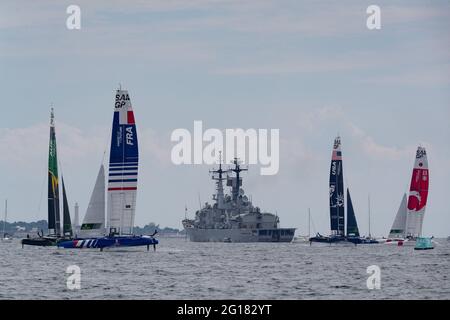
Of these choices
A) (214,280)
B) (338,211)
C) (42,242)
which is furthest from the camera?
(338,211)

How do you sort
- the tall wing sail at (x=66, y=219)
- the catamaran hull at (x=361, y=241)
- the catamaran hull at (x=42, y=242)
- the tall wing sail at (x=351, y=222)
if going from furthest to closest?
the tall wing sail at (x=351, y=222) < the catamaran hull at (x=361, y=241) < the tall wing sail at (x=66, y=219) < the catamaran hull at (x=42, y=242)

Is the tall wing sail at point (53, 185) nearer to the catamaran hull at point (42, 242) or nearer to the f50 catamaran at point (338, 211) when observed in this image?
the catamaran hull at point (42, 242)

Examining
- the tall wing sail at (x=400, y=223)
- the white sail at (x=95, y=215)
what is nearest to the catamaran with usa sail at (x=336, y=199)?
the tall wing sail at (x=400, y=223)

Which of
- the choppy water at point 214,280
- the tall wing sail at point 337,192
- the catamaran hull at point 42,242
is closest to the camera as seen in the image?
the choppy water at point 214,280

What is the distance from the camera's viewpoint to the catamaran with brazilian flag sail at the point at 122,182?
89.9 meters

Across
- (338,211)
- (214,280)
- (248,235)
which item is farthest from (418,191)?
(214,280)

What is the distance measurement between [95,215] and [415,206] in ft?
169

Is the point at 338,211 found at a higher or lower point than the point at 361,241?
higher

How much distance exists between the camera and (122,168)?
90562 mm

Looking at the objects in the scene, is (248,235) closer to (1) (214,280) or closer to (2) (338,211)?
(2) (338,211)

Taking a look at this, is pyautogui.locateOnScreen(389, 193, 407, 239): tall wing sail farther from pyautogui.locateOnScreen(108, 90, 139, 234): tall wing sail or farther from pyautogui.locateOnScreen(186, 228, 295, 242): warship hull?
pyautogui.locateOnScreen(108, 90, 139, 234): tall wing sail

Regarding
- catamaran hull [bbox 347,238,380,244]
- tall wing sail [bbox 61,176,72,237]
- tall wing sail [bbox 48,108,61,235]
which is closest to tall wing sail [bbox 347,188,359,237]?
catamaran hull [bbox 347,238,380,244]

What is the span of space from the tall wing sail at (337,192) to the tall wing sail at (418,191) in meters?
11.7
